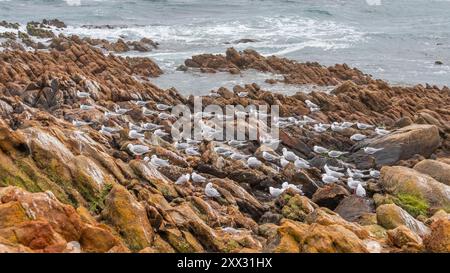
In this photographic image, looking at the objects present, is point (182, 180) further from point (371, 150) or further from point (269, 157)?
point (371, 150)

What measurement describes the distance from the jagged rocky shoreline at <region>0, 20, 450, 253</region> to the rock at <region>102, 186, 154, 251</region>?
2cm

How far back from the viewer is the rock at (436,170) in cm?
1617

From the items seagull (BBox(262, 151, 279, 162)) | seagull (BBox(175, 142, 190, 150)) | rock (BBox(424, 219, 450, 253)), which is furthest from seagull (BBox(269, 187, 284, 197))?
rock (BBox(424, 219, 450, 253))

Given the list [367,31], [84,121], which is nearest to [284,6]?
[367,31]

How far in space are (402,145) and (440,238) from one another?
12149mm

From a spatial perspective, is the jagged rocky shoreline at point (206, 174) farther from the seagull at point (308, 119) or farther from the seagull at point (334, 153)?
the seagull at point (334, 153)

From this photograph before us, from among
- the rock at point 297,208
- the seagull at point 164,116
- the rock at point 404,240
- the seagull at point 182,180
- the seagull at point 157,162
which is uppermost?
the rock at point 404,240

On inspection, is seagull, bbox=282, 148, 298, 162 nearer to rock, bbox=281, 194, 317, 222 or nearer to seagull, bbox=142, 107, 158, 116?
rock, bbox=281, 194, 317, 222

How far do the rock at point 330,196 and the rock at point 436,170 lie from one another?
3231 millimetres

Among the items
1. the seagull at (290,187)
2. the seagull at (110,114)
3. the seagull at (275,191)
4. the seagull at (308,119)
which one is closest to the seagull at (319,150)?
the seagull at (308,119)

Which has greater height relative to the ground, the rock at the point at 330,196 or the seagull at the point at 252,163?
the seagull at the point at 252,163

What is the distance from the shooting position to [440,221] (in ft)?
28.3
